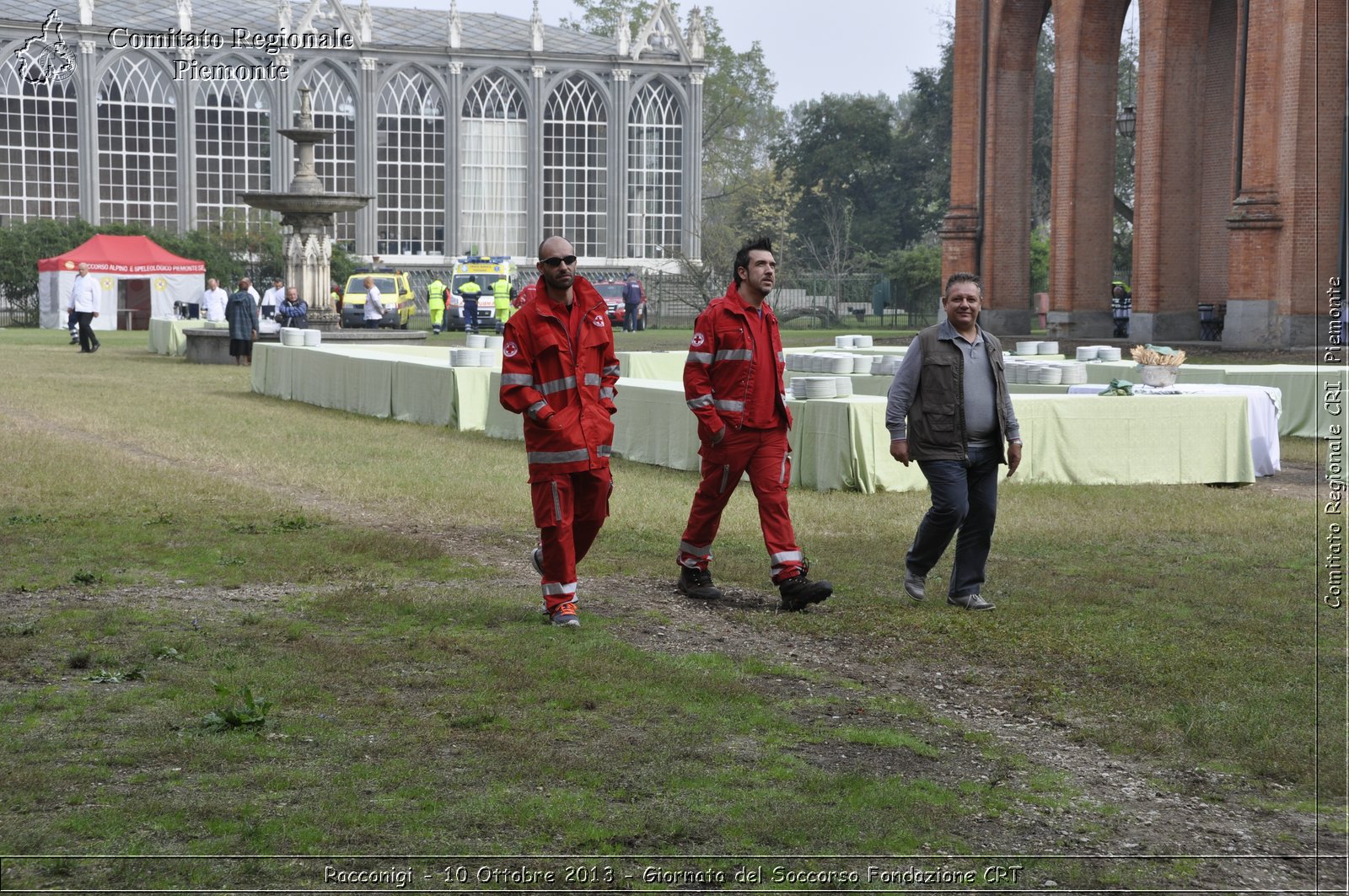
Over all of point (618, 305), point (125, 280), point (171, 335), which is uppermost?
point (125, 280)

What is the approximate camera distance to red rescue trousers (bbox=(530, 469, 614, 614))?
7.48m

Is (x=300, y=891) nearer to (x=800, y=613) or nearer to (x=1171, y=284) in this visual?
(x=800, y=613)

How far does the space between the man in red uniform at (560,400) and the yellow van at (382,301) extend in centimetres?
4214

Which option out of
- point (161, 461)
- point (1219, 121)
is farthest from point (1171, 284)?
point (161, 461)

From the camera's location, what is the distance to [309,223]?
116ft

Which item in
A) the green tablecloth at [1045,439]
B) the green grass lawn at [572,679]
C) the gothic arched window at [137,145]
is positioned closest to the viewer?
the green grass lawn at [572,679]

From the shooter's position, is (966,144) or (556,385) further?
(966,144)

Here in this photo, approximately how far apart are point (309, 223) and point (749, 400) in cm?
2879

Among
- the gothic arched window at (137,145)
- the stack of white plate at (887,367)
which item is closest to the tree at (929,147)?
the gothic arched window at (137,145)

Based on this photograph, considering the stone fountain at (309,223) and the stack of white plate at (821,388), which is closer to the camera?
the stack of white plate at (821,388)

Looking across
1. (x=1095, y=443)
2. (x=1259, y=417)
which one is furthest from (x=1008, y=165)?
(x=1095, y=443)

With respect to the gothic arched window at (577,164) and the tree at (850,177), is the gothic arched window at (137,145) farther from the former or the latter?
the tree at (850,177)

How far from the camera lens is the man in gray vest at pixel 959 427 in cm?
814

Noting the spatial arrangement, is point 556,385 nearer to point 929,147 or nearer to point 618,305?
point 618,305
